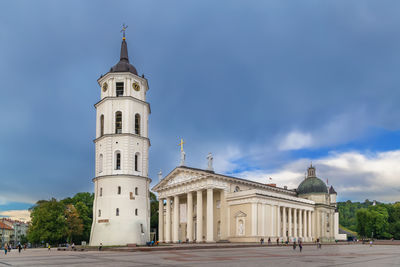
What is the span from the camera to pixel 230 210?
2425 inches

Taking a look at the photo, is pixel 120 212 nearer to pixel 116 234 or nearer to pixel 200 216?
pixel 116 234

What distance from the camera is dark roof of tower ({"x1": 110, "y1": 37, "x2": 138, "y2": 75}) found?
186 ft

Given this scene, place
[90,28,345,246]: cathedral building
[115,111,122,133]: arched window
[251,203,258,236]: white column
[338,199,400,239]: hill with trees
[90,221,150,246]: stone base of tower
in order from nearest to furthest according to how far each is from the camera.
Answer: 1. [90,221,150,246]: stone base of tower
2. [90,28,345,246]: cathedral building
3. [115,111,122,133]: arched window
4. [251,203,258,236]: white column
5. [338,199,400,239]: hill with trees

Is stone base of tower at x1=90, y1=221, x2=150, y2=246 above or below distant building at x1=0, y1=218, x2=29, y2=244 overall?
above

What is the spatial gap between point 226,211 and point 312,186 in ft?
106

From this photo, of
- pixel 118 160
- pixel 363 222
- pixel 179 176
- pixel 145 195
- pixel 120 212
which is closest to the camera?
pixel 120 212

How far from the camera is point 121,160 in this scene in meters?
52.5

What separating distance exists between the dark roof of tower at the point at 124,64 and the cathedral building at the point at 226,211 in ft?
63.2

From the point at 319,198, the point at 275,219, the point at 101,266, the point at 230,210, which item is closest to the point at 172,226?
the point at 230,210

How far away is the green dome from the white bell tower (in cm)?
4487

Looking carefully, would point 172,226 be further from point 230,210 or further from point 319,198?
point 319,198

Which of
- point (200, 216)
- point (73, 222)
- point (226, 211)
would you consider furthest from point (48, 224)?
point (226, 211)

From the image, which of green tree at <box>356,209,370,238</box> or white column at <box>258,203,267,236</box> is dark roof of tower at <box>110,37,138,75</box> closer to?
white column at <box>258,203,267,236</box>

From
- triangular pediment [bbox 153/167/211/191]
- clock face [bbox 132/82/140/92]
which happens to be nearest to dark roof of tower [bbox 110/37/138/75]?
clock face [bbox 132/82/140/92]
